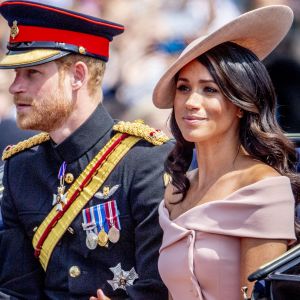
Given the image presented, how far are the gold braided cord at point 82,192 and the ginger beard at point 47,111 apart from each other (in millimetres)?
186

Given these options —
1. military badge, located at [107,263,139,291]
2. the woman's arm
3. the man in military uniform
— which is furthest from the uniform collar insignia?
→ the woman's arm

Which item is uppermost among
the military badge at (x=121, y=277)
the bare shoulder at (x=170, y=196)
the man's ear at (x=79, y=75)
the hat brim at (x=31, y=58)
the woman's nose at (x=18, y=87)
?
the hat brim at (x=31, y=58)

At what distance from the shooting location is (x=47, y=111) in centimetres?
313

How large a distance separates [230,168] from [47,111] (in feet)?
Answer: 2.66

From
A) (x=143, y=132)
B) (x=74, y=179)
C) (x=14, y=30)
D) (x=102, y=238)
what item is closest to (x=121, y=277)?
(x=102, y=238)

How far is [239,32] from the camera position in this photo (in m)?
2.58

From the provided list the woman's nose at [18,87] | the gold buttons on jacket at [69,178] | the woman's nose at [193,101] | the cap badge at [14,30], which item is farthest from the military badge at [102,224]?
the cap badge at [14,30]

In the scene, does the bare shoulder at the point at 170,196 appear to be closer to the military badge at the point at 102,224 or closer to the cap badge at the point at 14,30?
the military badge at the point at 102,224

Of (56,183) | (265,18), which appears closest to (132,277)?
(56,183)

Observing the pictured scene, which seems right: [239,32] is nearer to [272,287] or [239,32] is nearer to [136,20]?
[272,287]

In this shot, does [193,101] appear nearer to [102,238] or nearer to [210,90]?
[210,90]

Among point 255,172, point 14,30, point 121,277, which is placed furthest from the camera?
point 14,30

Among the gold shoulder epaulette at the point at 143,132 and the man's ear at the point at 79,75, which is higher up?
the man's ear at the point at 79,75

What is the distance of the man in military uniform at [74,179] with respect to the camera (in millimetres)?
3047
